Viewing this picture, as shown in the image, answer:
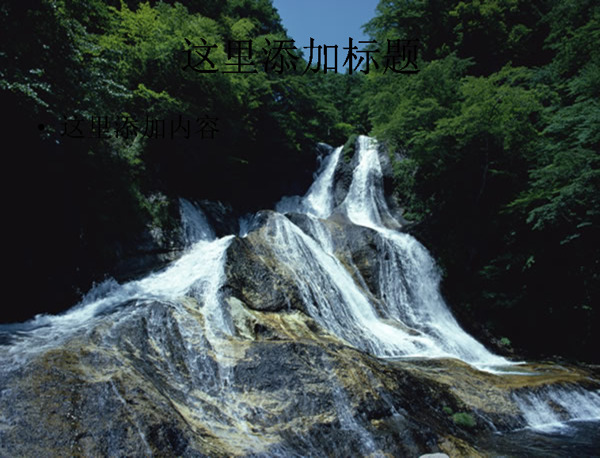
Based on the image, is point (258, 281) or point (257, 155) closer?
point (258, 281)

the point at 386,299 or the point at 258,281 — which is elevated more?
the point at 258,281

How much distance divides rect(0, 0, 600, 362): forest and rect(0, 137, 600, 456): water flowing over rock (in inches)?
81.7

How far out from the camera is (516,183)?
1413 cm

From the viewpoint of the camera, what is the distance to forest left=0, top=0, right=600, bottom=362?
7.69 metres

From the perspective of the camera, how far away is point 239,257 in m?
8.93

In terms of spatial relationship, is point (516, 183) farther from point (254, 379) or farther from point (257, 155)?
point (254, 379)

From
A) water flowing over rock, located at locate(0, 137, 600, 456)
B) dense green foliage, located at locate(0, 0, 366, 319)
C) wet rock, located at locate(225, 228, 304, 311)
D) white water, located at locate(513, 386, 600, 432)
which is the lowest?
white water, located at locate(513, 386, 600, 432)

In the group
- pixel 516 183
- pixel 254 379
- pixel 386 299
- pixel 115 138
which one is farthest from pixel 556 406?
pixel 115 138

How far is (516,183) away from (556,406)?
9.95 m

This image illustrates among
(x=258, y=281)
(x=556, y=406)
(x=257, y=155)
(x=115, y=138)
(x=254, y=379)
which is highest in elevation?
(x=257, y=155)

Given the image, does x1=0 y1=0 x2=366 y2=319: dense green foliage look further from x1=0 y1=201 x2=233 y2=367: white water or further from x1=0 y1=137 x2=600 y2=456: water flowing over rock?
x1=0 y1=137 x2=600 y2=456: water flowing over rock

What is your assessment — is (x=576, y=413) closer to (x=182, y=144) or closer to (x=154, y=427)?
(x=154, y=427)

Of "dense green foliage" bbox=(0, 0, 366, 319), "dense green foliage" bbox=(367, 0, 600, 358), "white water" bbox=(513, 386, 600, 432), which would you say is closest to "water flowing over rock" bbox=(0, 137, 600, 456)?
"white water" bbox=(513, 386, 600, 432)

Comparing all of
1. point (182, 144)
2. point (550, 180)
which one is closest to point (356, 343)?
point (550, 180)
